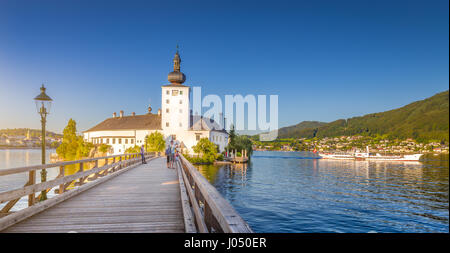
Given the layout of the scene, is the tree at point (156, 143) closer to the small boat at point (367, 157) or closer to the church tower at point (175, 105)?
the church tower at point (175, 105)

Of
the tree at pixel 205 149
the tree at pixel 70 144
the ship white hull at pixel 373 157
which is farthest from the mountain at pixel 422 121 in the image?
the tree at pixel 70 144

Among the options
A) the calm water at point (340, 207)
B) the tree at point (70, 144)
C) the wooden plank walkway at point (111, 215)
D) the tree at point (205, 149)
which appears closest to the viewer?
the wooden plank walkway at point (111, 215)

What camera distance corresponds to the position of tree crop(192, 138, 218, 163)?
7681cm

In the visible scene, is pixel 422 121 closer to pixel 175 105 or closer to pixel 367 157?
pixel 367 157

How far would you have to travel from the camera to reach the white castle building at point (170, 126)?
266 ft

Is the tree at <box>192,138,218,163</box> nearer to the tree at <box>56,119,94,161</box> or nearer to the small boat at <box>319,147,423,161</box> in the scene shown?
the tree at <box>56,119,94,161</box>

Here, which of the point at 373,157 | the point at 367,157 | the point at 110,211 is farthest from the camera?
the point at 367,157

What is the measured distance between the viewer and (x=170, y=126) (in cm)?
8106

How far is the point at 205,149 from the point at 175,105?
47.2ft

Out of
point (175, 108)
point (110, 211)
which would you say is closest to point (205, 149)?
point (175, 108)

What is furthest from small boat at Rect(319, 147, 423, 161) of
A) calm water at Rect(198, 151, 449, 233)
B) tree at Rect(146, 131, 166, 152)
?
tree at Rect(146, 131, 166, 152)

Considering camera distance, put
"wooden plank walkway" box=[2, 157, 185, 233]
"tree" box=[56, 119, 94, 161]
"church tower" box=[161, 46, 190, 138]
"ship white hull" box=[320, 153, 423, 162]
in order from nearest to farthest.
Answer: "wooden plank walkway" box=[2, 157, 185, 233], "tree" box=[56, 119, 94, 161], "church tower" box=[161, 46, 190, 138], "ship white hull" box=[320, 153, 423, 162]
